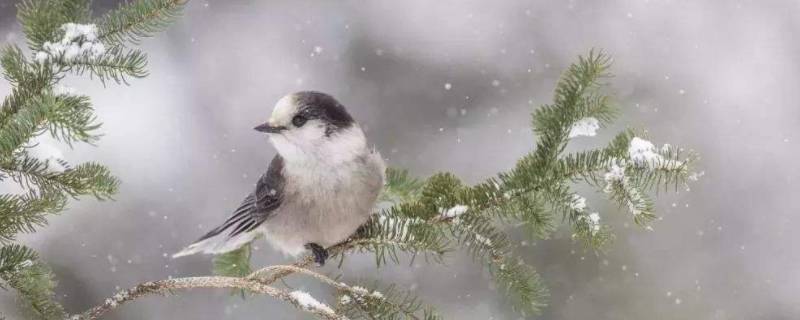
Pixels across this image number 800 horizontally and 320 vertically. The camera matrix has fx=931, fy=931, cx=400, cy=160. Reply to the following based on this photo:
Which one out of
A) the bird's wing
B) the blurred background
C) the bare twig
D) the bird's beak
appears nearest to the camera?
the bare twig

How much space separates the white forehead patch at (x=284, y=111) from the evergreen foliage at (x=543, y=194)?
355 millimetres

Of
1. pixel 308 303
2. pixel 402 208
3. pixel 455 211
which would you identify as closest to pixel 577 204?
pixel 455 211

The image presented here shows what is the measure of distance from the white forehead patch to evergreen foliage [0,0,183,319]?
0.45 metres

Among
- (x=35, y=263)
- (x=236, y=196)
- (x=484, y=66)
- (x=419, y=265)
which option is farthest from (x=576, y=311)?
(x=35, y=263)

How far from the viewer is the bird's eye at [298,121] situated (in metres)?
1.77

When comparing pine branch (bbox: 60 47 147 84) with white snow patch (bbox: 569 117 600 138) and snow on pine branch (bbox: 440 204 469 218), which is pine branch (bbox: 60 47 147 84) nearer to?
snow on pine branch (bbox: 440 204 469 218)

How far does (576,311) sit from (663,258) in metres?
0.54

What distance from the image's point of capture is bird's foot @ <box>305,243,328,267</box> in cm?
175

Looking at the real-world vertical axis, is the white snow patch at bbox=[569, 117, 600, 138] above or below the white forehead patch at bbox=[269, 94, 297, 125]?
below

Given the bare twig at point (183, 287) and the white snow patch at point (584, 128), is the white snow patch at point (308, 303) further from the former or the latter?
the white snow patch at point (584, 128)

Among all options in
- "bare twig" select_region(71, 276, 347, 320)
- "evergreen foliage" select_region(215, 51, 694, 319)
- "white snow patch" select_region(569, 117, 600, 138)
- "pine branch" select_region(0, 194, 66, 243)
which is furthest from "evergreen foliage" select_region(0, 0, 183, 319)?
"white snow patch" select_region(569, 117, 600, 138)

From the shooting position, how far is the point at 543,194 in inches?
54.7

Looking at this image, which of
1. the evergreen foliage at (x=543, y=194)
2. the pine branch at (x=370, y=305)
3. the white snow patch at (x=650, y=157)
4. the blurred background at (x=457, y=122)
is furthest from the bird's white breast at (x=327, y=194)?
the blurred background at (x=457, y=122)

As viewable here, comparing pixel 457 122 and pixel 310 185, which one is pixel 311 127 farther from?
pixel 457 122
